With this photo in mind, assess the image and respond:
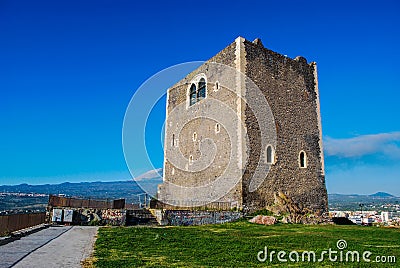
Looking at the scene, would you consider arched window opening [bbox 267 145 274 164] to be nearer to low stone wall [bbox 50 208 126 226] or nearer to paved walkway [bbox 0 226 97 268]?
low stone wall [bbox 50 208 126 226]

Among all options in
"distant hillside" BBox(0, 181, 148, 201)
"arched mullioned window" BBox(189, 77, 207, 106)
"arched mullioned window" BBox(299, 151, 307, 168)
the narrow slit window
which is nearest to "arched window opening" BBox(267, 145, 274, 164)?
"arched mullioned window" BBox(299, 151, 307, 168)

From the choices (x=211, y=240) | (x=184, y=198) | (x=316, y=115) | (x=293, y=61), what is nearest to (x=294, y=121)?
(x=316, y=115)

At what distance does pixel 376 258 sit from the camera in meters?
7.30

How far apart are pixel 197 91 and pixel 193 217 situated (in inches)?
431

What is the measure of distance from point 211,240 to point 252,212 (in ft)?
29.1

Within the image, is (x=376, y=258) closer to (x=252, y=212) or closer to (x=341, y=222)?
(x=252, y=212)

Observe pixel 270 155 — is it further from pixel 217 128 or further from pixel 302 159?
pixel 217 128

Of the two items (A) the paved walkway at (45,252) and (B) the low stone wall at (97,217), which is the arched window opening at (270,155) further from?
(A) the paved walkway at (45,252)

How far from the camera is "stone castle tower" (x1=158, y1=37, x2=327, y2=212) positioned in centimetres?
1952

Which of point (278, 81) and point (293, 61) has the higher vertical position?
point (293, 61)

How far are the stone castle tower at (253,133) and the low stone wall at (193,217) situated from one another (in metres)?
1.23

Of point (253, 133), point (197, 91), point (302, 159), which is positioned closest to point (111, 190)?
point (197, 91)

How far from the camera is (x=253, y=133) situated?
19.8m

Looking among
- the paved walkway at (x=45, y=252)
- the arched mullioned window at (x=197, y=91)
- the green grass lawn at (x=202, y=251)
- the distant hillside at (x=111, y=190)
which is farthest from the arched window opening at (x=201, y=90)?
the paved walkway at (x=45, y=252)
